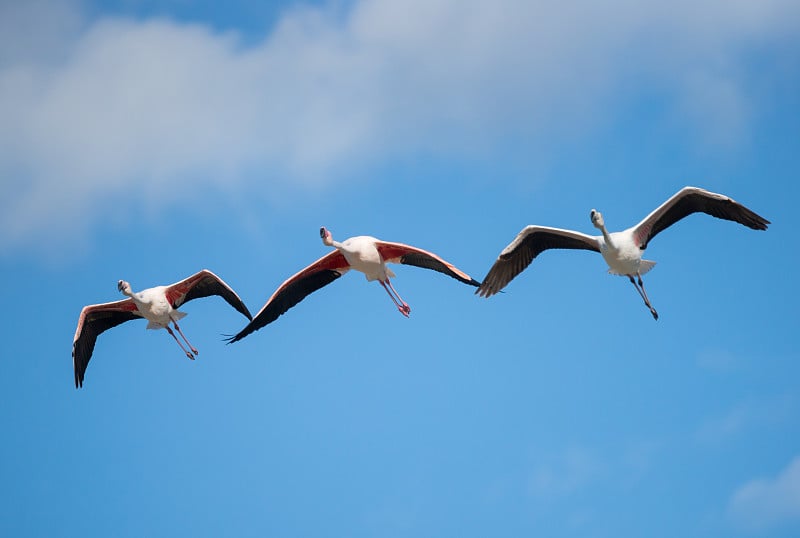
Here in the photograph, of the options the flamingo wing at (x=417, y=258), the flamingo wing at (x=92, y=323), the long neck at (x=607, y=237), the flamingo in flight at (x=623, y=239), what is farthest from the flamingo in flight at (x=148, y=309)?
the long neck at (x=607, y=237)

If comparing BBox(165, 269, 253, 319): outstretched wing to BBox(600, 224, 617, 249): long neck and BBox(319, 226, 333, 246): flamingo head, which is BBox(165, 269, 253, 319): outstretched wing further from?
BBox(600, 224, 617, 249): long neck

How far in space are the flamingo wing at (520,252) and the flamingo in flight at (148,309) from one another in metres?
5.74

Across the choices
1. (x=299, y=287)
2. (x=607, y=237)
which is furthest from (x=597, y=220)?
(x=299, y=287)

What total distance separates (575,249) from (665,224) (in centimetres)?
202

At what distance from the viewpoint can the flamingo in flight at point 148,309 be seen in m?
31.0

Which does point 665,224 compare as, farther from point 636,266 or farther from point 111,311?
point 111,311

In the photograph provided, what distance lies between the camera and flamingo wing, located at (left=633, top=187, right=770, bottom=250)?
2730cm

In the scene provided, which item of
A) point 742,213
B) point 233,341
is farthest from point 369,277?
point 742,213

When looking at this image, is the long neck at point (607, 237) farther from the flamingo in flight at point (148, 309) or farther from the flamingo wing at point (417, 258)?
the flamingo in flight at point (148, 309)

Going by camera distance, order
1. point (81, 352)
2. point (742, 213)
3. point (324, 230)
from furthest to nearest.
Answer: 1. point (81, 352)
2. point (324, 230)
3. point (742, 213)

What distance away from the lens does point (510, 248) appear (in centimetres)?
2877

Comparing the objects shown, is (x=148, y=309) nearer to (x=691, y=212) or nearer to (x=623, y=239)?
(x=623, y=239)

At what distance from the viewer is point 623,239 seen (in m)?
27.9

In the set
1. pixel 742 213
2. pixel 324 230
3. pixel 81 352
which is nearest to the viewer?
pixel 742 213
